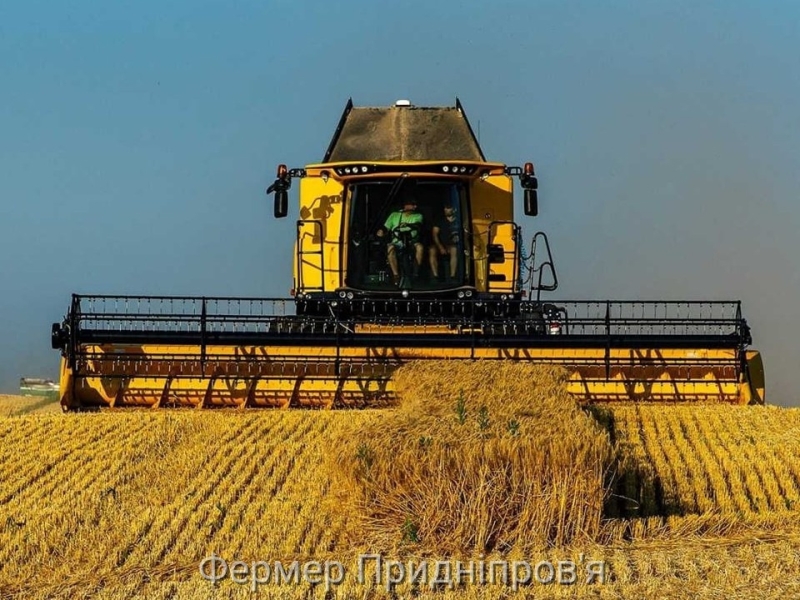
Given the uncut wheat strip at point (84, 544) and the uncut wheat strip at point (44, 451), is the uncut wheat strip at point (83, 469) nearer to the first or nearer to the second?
the uncut wheat strip at point (44, 451)

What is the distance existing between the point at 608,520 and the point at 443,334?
5.34 m

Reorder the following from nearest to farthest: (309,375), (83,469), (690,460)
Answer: (83,469)
(690,460)
(309,375)

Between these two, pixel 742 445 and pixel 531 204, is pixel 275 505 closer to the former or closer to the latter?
pixel 742 445

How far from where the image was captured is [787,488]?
33.6 feet

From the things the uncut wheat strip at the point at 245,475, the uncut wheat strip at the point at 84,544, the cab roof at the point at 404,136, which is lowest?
the uncut wheat strip at the point at 84,544

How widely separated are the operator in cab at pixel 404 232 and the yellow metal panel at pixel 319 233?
522mm

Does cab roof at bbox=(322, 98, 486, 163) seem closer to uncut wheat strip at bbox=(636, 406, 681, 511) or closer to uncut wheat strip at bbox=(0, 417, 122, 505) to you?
uncut wheat strip at bbox=(636, 406, 681, 511)

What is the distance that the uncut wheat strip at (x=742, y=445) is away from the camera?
998 cm

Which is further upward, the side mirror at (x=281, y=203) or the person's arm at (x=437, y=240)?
the side mirror at (x=281, y=203)

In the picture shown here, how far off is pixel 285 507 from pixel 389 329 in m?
5.03

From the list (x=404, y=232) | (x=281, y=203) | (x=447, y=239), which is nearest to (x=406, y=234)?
(x=404, y=232)

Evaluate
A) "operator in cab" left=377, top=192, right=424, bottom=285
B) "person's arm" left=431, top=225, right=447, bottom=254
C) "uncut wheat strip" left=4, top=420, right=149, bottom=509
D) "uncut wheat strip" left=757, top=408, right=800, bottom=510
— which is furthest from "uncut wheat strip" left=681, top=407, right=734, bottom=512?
"uncut wheat strip" left=4, top=420, right=149, bottom=509

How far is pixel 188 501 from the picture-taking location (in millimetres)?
9859

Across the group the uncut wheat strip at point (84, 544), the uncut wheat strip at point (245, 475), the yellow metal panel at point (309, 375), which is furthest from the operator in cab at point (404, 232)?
the uncut wheat strip at point (84, 544)
